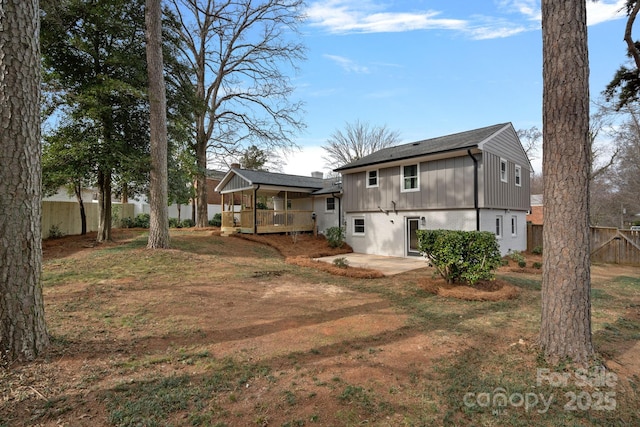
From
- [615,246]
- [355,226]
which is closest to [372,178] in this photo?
[355,226]

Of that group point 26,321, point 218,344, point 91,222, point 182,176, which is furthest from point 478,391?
point 91,222

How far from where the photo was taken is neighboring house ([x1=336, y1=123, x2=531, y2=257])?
36.8ft

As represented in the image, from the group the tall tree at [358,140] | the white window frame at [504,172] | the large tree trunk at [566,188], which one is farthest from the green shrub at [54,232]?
the tall tree at [358,140]

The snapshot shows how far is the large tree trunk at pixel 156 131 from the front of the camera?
952cm

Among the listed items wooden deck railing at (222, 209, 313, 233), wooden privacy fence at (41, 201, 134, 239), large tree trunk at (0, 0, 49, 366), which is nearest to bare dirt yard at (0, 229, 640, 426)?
large tree trunk at (0, 0, 49, 366)

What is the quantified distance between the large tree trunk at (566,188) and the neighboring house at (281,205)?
12535 millimetres

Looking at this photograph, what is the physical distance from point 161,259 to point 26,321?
5545mm

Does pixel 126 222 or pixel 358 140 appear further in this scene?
pixel 358 140

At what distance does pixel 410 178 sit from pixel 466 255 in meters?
6.63

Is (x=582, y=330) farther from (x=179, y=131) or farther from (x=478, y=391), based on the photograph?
(x=179, y=131)

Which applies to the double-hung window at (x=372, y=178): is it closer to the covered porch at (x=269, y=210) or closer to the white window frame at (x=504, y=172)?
the covered porch at (x=269, y=210)

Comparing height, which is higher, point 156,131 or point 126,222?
point 156,131

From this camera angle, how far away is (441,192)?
1192 centimetres

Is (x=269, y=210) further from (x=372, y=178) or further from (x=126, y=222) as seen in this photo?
(x=126, y=222)
